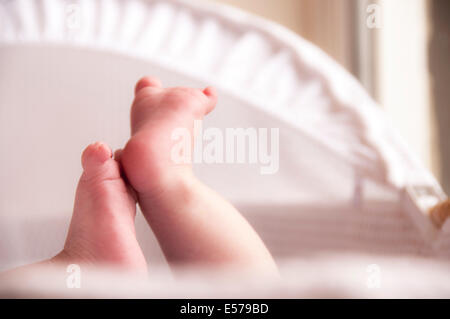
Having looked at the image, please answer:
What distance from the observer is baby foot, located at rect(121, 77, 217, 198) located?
413mm

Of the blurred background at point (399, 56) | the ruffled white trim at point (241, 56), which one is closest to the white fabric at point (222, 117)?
the ruffled white trim at point (241, 56)

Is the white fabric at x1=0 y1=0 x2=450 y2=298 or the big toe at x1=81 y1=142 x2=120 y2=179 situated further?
the white fabric at x1=0 y1=0 x2=450 y2=298

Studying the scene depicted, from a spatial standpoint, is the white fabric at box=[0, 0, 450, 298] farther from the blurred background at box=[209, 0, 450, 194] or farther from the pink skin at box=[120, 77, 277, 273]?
the blurred background at box=[209, 0, 450, 194]

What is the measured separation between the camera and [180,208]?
1.40 ft

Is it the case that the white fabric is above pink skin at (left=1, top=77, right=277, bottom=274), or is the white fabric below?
above

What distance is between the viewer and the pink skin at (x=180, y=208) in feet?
1.31

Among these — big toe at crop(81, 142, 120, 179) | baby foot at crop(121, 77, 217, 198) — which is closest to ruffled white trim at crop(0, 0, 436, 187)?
baby foot at crop(121, 77, 217, 198)

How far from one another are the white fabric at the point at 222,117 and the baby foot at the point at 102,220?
69 mm

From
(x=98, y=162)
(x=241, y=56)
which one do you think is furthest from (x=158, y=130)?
(x=241, y=56)

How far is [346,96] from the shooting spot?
638mm

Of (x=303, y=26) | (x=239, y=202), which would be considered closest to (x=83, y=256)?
(x=239, y=202)

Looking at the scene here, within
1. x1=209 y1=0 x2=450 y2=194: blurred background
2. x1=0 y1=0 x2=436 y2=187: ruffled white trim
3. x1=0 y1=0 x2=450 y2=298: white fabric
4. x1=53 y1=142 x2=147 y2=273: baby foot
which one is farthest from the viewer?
x1=209 y1=0 x2=450 y2=194: blurred background

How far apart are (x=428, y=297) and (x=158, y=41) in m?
0.47
